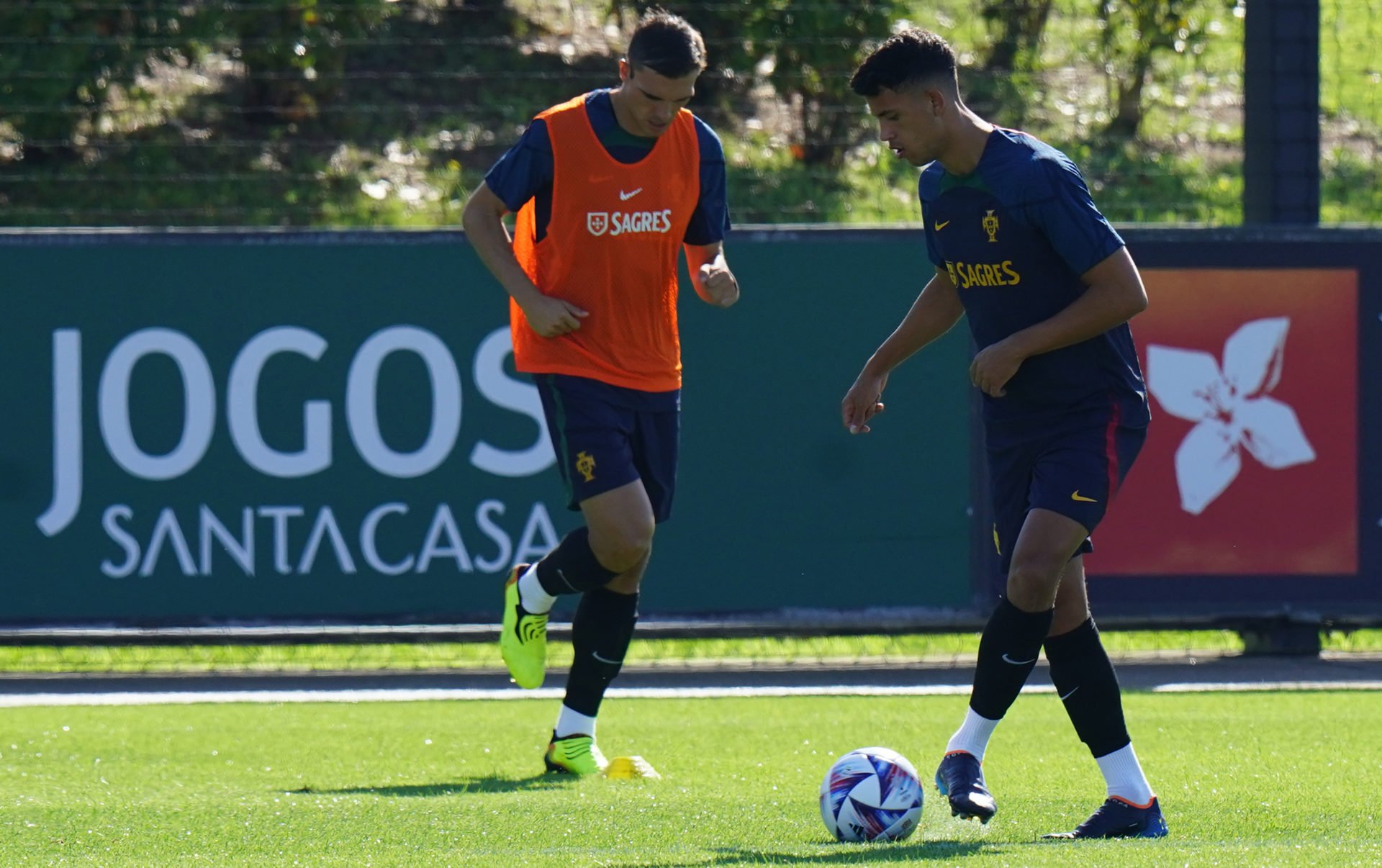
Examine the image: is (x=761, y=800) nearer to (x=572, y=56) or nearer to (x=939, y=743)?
(x=939, y=743)

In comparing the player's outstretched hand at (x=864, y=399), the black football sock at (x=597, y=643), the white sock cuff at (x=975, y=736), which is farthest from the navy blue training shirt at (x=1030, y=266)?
the black football sock at (x=597, y=643)

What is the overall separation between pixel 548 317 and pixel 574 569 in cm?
78

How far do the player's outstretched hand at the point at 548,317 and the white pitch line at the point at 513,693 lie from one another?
2.79 meters

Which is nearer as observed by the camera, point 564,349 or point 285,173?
point 564,349

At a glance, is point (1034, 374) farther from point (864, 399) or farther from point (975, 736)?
point (975, 736)

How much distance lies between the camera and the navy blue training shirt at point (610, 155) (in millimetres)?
5324

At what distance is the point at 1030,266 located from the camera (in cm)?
444

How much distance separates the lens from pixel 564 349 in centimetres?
541

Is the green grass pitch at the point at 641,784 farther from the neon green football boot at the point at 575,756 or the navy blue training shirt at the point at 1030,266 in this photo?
the navy blue training shirt at the point at 1030,266

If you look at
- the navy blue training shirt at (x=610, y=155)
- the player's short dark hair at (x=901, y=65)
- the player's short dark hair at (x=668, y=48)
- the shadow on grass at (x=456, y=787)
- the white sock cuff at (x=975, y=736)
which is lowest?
the shadow on grass at (x=456, y=787)

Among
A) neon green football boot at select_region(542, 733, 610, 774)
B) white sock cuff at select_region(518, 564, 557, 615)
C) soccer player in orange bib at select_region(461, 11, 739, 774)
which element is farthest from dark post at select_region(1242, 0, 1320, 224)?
neon green football boot at select_region(542, 733, 610, 774)

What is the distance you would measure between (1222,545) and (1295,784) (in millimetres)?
3039

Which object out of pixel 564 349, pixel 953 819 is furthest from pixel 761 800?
pixel 564 349

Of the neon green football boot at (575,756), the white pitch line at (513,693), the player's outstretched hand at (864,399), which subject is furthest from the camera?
the white pitch line at (513,693)
